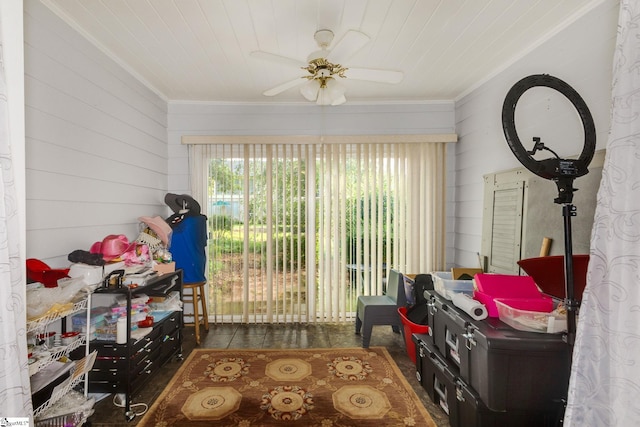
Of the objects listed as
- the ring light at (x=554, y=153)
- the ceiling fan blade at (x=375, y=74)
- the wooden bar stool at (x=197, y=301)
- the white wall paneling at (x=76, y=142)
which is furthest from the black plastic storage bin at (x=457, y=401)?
the white wall paneling at (x=76, y=142)

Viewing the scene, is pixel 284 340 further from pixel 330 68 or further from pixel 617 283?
pixel 617 283

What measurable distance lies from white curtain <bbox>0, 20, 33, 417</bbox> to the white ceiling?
4.30 ft

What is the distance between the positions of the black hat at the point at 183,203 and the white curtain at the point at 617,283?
9.87ft

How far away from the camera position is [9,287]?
1.06 metres

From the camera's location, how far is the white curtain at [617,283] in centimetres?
102

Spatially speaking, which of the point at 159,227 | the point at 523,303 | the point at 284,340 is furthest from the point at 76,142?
the point at 523,303

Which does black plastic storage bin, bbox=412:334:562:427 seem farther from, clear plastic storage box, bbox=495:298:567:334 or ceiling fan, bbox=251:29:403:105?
ceiling fan, bbox=251:29:403:105

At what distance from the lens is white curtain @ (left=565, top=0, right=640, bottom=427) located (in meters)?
1.02

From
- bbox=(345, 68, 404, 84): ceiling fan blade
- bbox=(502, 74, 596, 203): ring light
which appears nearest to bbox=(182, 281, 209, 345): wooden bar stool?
bbox=(345, 68, 404, 84): ceiling fan blade

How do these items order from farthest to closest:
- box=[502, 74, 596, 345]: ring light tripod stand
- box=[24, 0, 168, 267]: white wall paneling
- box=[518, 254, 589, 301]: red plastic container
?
box=[24, 0, 168, 267]: white wall paneling < box=[518, 254, 589, 301]: red plastic container < box=[502, 74, 596, 345]: ring light tripod stand

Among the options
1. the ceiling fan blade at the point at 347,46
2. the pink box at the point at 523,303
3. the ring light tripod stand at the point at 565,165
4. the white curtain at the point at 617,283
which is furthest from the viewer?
the ceiling fan blade at the point at 347,46

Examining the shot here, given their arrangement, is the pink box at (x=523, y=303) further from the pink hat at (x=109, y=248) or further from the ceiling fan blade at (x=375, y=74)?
the pink hat at (x=109, y=248)

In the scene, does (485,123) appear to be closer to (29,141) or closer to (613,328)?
(613,328)

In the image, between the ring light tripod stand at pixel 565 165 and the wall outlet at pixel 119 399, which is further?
the wall outlet at pixel 119 399
